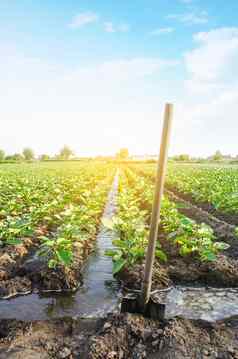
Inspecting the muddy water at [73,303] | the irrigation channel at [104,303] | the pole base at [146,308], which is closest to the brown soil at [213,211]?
the irrigation channel at [104,303]

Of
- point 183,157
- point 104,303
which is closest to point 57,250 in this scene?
point 104,303

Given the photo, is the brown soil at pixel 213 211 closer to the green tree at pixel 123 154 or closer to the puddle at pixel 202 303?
the puddle at pixel 202 303

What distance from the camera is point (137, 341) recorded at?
2980 mm

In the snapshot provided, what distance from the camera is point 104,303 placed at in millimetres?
3943

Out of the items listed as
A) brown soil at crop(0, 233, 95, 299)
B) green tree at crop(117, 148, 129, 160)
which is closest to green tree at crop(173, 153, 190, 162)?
green tree at crop(117, 148, 129, 160)

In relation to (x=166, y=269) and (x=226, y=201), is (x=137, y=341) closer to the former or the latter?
(x=166, y=269)

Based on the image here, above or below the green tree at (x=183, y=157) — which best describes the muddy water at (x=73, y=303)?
below

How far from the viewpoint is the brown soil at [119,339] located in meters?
2.82

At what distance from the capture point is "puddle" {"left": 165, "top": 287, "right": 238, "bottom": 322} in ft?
12.2

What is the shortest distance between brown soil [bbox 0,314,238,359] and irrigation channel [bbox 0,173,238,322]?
0.96 feet

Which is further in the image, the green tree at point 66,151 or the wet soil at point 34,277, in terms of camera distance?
the green tree at point 66,151

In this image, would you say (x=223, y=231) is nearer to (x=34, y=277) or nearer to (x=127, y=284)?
(x=127, y=284)

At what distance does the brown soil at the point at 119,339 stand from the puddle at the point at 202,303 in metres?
0.33

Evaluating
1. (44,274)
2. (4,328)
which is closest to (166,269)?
(44,274)
